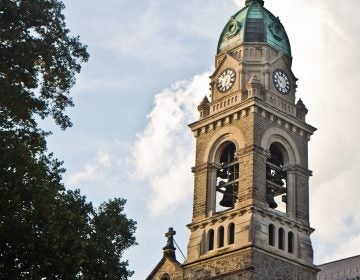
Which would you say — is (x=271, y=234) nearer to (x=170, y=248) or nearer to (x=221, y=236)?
(x=221, y=236)

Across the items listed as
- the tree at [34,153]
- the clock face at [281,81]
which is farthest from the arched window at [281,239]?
the tree at [34,153]

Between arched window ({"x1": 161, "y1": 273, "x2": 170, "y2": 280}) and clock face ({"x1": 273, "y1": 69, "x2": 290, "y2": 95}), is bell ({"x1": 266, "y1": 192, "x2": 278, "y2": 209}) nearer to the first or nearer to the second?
clock face ({"x1": 273, "y1": 69, "x2": 290, "y2": 95})

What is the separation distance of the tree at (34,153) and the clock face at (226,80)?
81.1ft

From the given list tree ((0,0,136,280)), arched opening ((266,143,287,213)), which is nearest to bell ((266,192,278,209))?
arched opening ((266,143,287,213))

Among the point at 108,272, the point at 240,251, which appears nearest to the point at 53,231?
the point at 108,272

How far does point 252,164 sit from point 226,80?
7.22m

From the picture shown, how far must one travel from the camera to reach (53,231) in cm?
2559

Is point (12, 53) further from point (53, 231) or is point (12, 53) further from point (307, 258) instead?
point (307, 258)

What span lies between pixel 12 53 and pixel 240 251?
924 inches

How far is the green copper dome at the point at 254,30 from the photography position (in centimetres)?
5181

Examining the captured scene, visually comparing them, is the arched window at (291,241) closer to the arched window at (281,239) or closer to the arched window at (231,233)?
the arched window at (281,239)

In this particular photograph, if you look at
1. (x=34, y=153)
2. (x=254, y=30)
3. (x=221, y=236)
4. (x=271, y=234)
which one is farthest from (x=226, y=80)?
(x=34, y=153)

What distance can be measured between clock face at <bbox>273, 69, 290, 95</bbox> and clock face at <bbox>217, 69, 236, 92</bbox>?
260 cm

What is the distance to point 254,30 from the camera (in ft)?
171
